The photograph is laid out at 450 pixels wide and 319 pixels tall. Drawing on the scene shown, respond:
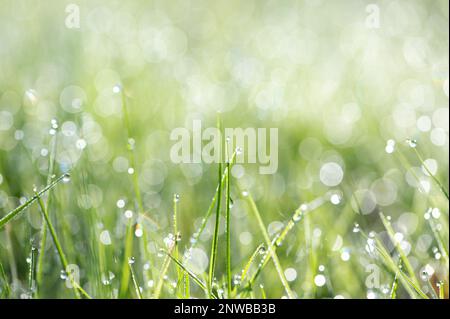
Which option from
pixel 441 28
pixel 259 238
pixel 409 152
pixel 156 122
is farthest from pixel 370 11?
pixel 259 238

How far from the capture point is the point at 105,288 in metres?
0.65

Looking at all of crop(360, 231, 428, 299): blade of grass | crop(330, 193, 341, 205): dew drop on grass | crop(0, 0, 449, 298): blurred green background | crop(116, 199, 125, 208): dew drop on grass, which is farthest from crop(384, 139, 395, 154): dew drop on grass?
crop(116, 199, 125, 208): dew drop on grass

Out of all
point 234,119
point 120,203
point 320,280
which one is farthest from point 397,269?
point 234,119

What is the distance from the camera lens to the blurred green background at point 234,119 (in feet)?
2.70

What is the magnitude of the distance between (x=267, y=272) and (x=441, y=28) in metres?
1.38

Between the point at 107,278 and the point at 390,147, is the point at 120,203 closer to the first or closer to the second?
the point at 107,278

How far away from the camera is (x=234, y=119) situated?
135 centimetres

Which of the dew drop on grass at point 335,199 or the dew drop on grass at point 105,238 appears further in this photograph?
the dew drop on grass at point 335,199

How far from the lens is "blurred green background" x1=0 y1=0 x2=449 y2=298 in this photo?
82 centimetres

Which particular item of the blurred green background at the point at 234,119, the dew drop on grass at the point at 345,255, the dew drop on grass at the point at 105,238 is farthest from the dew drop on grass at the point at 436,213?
the dew drop on grass at the point at 105,238

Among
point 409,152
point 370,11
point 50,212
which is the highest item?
point 370,11

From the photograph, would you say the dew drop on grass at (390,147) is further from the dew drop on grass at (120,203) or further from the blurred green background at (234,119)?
the dew drop on grass at (120,203)
